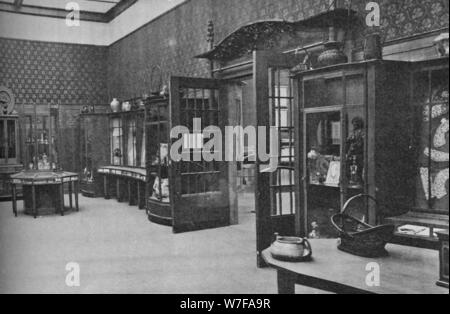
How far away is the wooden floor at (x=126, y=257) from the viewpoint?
177 inches

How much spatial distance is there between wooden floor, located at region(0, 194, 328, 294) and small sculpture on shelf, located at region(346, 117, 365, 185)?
133 cm

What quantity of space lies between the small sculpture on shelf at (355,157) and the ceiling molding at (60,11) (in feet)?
25.1

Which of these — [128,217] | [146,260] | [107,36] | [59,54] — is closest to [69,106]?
[59,54]

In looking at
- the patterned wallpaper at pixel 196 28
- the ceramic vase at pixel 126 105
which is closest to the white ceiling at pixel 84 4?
the patterned wallpaper at pixel 196 28

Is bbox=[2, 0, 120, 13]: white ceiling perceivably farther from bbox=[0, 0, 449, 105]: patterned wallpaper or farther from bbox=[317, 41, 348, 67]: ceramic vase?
bbox=[317, 41, 348, 67]: ceramic vase

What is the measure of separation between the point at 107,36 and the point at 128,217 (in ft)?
19.8

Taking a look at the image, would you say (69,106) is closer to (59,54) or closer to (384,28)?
(59,54)

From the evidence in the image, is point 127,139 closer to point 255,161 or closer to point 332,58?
point 255,161

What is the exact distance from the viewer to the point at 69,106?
1207 centimetres

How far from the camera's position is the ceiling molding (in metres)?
10.9

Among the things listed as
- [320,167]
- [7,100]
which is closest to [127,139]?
[7,100]

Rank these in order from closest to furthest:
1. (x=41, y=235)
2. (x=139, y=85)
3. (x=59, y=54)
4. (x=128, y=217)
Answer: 1. (x=41, y=235)
2. (x=128, y=217)
3. (x=139, y=85)
4. (x=59, y=54)

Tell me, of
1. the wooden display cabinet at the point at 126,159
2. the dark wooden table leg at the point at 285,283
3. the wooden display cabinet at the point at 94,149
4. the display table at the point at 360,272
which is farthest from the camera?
the wooden display cabinet at the point at 94,149

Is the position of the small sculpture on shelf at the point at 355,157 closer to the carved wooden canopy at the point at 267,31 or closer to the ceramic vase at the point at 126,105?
the carved wooden canopy at the point at 267,31
